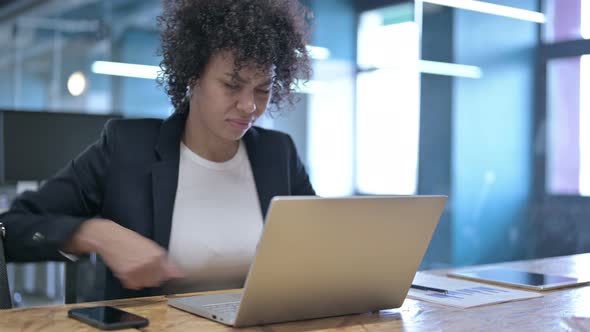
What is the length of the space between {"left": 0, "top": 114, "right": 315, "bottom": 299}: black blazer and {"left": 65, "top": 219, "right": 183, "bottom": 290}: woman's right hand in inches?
9.2

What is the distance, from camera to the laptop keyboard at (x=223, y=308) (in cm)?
112

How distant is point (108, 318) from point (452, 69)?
324 cm

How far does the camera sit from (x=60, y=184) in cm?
157

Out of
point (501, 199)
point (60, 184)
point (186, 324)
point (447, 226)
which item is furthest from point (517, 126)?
point (186, 324)

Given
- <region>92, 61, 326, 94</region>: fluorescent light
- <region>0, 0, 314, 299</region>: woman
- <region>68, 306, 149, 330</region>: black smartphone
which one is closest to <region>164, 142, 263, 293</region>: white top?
<region>0, 0, 314, 299</region>: woman

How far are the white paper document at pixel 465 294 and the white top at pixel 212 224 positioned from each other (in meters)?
0.42

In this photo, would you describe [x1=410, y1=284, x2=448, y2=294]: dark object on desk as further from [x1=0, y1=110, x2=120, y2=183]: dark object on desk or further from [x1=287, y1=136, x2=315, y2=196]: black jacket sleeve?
[x1=0, y1=110, x2=120, y2=183]: dark object on desk

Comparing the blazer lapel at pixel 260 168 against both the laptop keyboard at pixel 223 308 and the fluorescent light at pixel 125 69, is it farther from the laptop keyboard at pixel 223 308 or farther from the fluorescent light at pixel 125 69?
the fluorescent light at pixel 125 69

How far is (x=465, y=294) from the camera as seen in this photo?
1386 millimetres

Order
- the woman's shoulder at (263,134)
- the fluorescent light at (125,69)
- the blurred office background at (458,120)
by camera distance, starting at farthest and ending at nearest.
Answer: the fluorescent light at (125,69) → the blurred office background at (458,120) → the woman's shoulder at (263,134)

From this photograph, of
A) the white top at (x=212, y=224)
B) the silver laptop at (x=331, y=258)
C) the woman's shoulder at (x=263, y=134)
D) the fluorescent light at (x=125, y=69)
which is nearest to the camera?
the silver laptop at (x=331, y=258)

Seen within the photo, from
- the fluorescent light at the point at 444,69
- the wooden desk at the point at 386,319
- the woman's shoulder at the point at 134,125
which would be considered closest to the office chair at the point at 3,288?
the wooden desk at the point at 386,319

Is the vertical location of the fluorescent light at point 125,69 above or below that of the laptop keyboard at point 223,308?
above

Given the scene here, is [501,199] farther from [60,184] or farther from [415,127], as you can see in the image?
[60,184]
